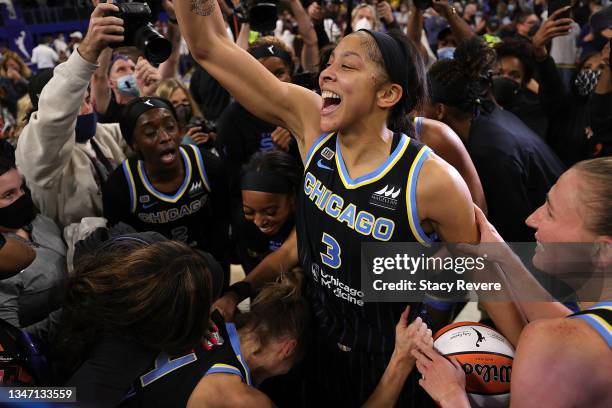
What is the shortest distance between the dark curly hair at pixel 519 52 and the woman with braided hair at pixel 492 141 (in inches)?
36.2

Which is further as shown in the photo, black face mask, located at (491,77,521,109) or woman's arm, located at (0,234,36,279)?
black face mask, located at (491,77,521,109)

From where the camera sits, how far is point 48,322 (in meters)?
1.80

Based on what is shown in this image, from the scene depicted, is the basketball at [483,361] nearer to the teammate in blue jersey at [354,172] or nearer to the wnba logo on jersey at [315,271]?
the teammate in blue jersey at [354,172]

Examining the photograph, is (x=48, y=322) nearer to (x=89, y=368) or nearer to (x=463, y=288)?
(x=89, y=368)

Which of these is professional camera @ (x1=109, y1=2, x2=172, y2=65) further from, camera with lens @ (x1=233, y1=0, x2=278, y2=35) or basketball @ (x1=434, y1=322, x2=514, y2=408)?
basketball @ (x1=434, y1=322, x2=514, y2=408)

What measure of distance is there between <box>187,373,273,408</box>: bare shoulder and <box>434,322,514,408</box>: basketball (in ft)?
1.97

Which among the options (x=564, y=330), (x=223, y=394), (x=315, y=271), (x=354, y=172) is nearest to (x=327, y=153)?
(x=354, y=172)

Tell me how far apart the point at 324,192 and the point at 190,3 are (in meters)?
0.71

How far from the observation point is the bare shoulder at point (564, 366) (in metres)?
1.04

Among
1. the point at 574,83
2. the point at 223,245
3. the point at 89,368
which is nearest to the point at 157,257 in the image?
the point at 89,368

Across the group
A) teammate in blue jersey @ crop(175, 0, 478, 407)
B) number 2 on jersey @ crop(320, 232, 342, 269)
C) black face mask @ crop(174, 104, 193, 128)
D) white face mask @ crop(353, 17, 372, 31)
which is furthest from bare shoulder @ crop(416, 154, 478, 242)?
white face mask @ crop(353, 17, 372, 31)

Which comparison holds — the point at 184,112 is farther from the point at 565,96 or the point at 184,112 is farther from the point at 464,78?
the point at 565,96

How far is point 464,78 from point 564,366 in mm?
1783

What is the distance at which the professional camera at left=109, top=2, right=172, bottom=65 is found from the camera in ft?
6.31
